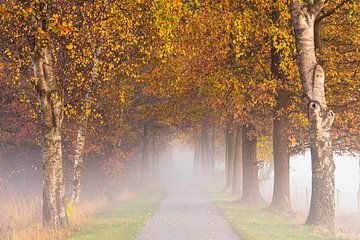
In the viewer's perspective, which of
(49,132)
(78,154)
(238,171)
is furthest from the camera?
(238,171)

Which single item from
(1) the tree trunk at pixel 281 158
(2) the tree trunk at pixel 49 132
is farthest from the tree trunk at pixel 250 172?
(2) the tree trunk at pixel 49 132

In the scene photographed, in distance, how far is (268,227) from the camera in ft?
61.6

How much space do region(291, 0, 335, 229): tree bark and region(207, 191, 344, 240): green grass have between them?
973 millimetres

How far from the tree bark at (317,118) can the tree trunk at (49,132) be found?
8.68 metres

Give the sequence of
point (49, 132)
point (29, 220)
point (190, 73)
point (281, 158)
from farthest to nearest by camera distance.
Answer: point (281, 158) < point (190, 73) < point (29, 220) < point (49, 132)

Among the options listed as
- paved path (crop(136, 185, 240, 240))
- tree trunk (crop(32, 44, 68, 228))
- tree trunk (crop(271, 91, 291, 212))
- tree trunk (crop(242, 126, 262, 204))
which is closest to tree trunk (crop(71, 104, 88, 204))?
paved path (crop(136, 185, 240, 240))

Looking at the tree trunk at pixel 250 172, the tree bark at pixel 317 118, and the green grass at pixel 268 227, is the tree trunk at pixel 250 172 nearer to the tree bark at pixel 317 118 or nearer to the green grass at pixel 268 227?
the green grass at pixel 268 227

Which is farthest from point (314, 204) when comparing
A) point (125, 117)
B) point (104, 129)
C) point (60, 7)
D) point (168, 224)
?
point (125, 117)

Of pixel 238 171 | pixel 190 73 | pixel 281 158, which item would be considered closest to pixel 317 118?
pixel 281 158

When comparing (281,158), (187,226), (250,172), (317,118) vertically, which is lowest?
(187,226)

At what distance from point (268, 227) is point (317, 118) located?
4101mm

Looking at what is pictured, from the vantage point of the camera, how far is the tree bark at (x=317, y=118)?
61.4 feet

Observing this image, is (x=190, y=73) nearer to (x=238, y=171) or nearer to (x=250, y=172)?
(x=250, y=172)

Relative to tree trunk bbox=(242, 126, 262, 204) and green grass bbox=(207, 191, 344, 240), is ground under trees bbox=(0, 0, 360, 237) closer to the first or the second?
tree trunk bbox=(242, 126, 262, 204)
